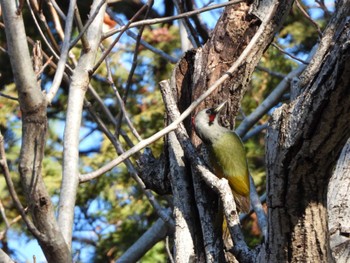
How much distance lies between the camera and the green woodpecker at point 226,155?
164 inches

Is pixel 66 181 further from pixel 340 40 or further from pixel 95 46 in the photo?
pixel 340 40

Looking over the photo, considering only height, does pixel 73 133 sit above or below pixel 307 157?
above

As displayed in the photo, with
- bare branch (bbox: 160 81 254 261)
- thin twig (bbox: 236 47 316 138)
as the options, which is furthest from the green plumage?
thin twig (bbox: 236 47 316 138)

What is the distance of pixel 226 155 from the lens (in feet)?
14.6

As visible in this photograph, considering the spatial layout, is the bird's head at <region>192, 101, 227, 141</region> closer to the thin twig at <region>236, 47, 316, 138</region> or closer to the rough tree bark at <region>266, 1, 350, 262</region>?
the rough tree bark at <region>266, 1, 350, 262</region>

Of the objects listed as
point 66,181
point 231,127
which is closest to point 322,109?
point 66,181

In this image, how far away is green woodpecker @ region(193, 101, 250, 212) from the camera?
13.7 feet

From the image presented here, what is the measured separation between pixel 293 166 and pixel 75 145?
83 centimetres

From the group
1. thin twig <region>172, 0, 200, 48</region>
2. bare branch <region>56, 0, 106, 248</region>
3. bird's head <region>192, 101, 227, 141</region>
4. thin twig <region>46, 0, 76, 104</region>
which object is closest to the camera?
thin twig <region>46, 0, 76, 104</region>

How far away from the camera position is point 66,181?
2984mm

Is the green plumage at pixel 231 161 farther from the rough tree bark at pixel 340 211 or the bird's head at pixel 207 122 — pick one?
the rough tree bark at pixel 340 211

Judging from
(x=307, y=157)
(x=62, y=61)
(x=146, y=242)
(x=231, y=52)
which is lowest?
(x=307, y=157)

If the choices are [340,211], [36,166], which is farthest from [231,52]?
[36,166]

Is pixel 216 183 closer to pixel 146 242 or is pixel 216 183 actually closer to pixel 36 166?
pixel 36 166
